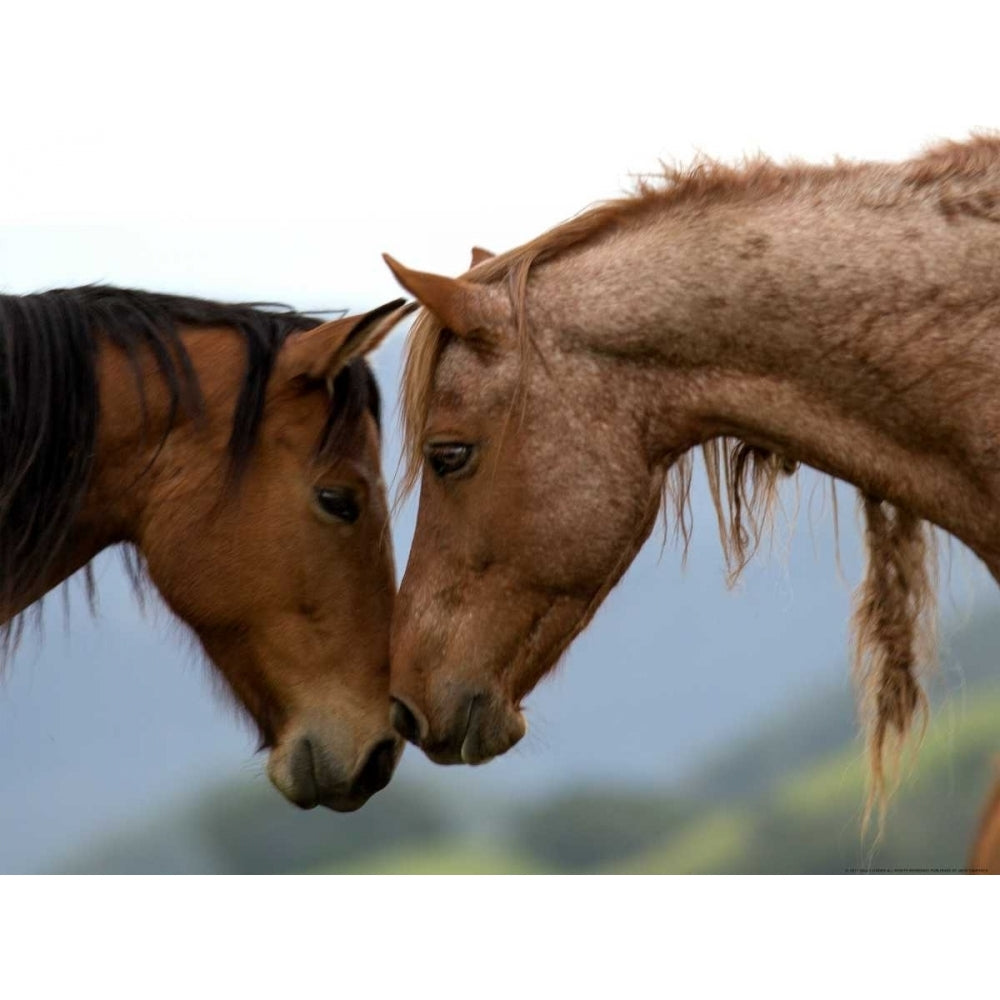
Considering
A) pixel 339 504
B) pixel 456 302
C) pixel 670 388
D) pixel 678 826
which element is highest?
pixel 456 302

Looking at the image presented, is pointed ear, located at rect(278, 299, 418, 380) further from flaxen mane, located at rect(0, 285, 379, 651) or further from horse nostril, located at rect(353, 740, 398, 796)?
horse nostril, located at rect(353, 740, 398, 796)

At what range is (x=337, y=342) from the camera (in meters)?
2.63

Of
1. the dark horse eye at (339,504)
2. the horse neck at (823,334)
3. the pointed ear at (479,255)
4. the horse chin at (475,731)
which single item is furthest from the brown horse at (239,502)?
the horse neck at (823,334)

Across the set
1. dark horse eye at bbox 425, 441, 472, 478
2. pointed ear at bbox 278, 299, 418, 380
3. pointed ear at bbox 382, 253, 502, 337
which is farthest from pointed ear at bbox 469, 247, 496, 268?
dark horse eye at bbox 425, 441, 472, 478

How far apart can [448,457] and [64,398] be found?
2.82 feet

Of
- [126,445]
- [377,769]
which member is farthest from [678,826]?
[126,445]

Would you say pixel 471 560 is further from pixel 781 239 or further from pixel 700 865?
pixel 700 865

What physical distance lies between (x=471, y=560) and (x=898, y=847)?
169cm

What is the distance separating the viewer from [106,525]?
2664 millimetres

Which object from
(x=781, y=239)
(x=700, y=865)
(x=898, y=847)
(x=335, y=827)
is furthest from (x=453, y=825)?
(x=781, y=239)

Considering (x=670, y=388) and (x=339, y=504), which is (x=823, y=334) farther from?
(x=339, y=504)

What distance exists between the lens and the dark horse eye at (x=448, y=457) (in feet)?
7.61

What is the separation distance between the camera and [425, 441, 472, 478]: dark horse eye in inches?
91.4

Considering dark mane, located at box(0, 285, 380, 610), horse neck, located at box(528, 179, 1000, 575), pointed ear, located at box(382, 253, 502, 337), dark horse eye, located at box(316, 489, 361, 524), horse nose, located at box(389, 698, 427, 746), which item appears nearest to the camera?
horse neck, located at box(528, 179, 1000, 575)
